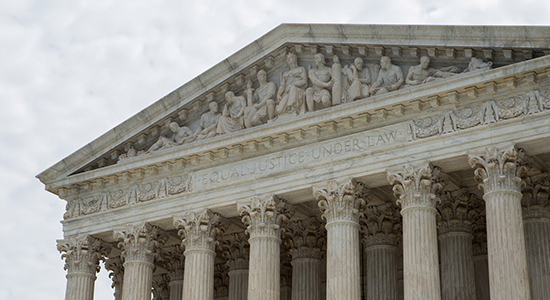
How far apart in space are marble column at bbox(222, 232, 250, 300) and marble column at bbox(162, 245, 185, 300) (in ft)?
8.44

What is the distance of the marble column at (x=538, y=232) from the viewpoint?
30281 millimetres

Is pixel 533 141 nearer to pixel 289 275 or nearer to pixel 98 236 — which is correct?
pixel 289 275

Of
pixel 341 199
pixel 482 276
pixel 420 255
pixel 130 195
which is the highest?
pixel 130 195

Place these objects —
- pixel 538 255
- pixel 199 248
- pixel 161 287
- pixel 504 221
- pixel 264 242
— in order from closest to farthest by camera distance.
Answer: pixel 504 221 → pixel 538 255 → pixel 264 242 → pixel 199 248 → pixel 161 287

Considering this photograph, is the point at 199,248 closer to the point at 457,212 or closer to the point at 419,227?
the point at 419,227

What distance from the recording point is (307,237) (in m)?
36.8

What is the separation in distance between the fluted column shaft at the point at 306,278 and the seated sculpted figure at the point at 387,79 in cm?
825

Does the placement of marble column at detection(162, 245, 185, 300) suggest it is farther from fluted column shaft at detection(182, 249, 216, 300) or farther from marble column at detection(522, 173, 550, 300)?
marble column at detection(522, 173, 550, 300)

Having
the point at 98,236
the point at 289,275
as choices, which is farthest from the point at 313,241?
the point at 98,236

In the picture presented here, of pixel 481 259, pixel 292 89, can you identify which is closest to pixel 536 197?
pixel 481 259

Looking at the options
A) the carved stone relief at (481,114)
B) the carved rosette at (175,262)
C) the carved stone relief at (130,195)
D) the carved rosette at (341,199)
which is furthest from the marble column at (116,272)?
the carved stone relief at (481,114)

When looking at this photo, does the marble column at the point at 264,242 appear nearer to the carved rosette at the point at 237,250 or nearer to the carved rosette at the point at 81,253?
the carved rosette at the point at 237,250

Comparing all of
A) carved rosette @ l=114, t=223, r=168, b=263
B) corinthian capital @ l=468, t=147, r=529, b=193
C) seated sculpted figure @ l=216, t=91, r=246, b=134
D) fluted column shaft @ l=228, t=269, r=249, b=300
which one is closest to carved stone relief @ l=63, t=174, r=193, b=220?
carved rosette @ l=114, t=223, r=168, b=263

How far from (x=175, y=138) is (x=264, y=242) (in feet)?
20.2
